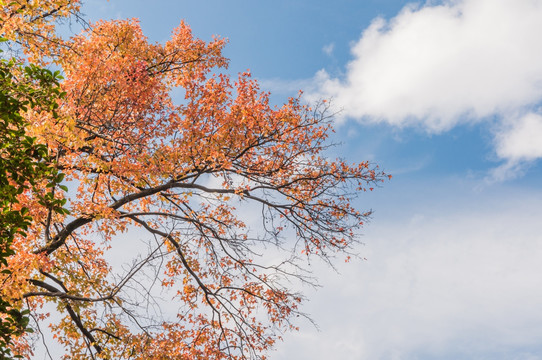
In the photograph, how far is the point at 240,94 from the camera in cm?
1430

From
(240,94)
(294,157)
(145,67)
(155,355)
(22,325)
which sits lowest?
(22,325)

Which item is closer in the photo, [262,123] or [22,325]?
[22,325]

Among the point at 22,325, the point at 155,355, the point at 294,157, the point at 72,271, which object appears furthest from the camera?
the point at 72,271

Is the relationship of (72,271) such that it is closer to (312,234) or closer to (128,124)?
(128,124)

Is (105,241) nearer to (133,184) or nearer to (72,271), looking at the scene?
(72,271)

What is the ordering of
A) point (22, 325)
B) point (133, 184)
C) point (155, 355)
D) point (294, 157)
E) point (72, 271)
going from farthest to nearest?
point (72, 271), point (294, 157), point (133, 184), point (155, 355), point (22, 325)

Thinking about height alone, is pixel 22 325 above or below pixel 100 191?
below

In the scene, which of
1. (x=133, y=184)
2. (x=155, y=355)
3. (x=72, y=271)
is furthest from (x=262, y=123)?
(x=72, y=271)

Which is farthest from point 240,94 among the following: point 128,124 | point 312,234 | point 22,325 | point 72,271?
point 22,325

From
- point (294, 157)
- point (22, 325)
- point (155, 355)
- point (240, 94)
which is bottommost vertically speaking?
point (22, 325)

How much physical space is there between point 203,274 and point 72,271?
→ 14.6ft

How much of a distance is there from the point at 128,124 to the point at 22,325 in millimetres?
7740

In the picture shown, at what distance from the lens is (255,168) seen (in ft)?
47.1

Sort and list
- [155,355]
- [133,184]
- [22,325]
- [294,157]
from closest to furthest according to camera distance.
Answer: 1. [22,325]
2. [155,355]
3. [133,184]
4. [294,157]
